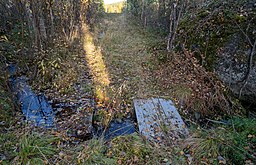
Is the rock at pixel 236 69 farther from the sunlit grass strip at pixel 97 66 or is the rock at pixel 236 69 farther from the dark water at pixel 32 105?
the dark water at pixel 32 105

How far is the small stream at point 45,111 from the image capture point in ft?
12.4

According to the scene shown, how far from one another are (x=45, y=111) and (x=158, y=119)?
108 inches

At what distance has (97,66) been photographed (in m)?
6.61

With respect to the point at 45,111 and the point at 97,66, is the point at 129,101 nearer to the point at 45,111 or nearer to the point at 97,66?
the point at 45,111

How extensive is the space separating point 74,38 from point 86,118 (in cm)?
553

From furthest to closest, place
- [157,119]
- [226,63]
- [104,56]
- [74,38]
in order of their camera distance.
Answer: [74,38] → [104,56] → [226,63] → [157,119]

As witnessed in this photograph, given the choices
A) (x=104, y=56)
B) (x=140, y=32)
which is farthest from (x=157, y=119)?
(x=140, y=32)

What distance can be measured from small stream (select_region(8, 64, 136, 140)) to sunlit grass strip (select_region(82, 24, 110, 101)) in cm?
87

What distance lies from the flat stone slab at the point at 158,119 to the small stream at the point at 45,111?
371 mm

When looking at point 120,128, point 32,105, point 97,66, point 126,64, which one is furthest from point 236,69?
point 32,105

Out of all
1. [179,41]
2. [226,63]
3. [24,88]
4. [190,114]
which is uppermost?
[179,41]

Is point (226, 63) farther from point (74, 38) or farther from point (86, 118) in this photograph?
point (74, 38)

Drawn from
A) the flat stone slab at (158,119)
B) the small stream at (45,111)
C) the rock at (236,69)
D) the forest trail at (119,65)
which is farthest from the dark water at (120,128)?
the rock at (236,69)

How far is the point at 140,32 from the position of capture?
1182 centimetres
